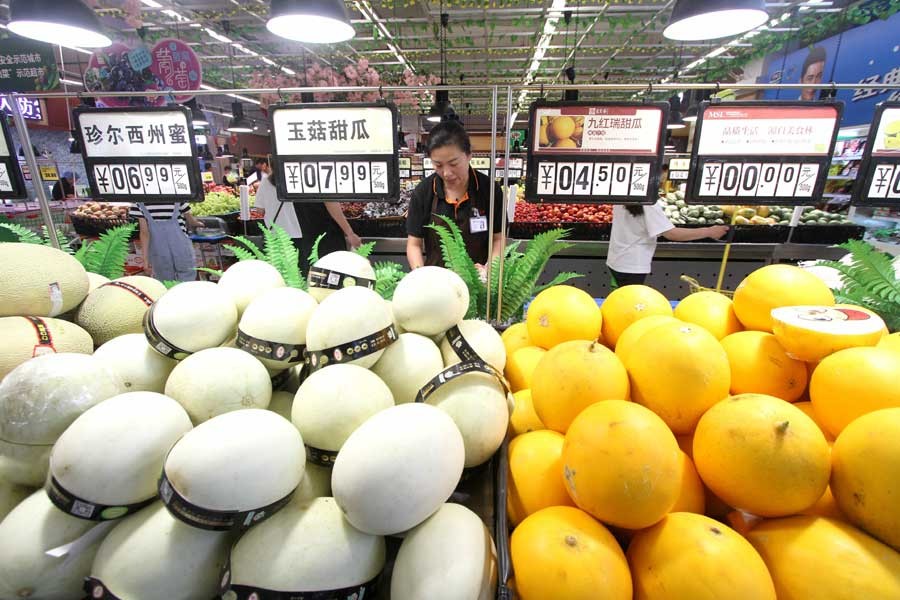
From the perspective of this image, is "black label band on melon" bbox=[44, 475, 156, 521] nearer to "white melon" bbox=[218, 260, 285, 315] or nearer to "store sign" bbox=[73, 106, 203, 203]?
"white melon" bbox=[218, 260, 285, 315]

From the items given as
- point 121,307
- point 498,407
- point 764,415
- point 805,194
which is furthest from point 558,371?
point 805,194

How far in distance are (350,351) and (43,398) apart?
57 centimetres

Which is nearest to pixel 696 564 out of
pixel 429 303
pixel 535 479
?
pixel 535 479

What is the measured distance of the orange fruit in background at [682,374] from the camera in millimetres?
873

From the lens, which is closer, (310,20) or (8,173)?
(8,173)

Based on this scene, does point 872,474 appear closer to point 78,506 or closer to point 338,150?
point 78,506

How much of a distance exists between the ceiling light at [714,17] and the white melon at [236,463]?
340 cm

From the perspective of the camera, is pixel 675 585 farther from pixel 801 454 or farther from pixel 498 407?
pixel 498 407

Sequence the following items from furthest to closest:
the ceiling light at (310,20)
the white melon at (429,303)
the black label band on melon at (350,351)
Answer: the ceiling light at (310,20)
the white melon at (429,303)
the black label band on melon at (350,351)

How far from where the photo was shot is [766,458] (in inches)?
28.1

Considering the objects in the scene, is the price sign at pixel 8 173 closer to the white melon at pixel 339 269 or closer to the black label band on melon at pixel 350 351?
the white melon at pixel 339 269

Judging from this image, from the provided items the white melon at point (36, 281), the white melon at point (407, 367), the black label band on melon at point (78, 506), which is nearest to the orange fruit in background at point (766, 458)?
the white melon at point (407, 367)

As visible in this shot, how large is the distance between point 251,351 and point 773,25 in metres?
11.4

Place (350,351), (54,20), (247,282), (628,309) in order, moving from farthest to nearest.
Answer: (54,20) → (628,309) → (247,282) → (350,351)
